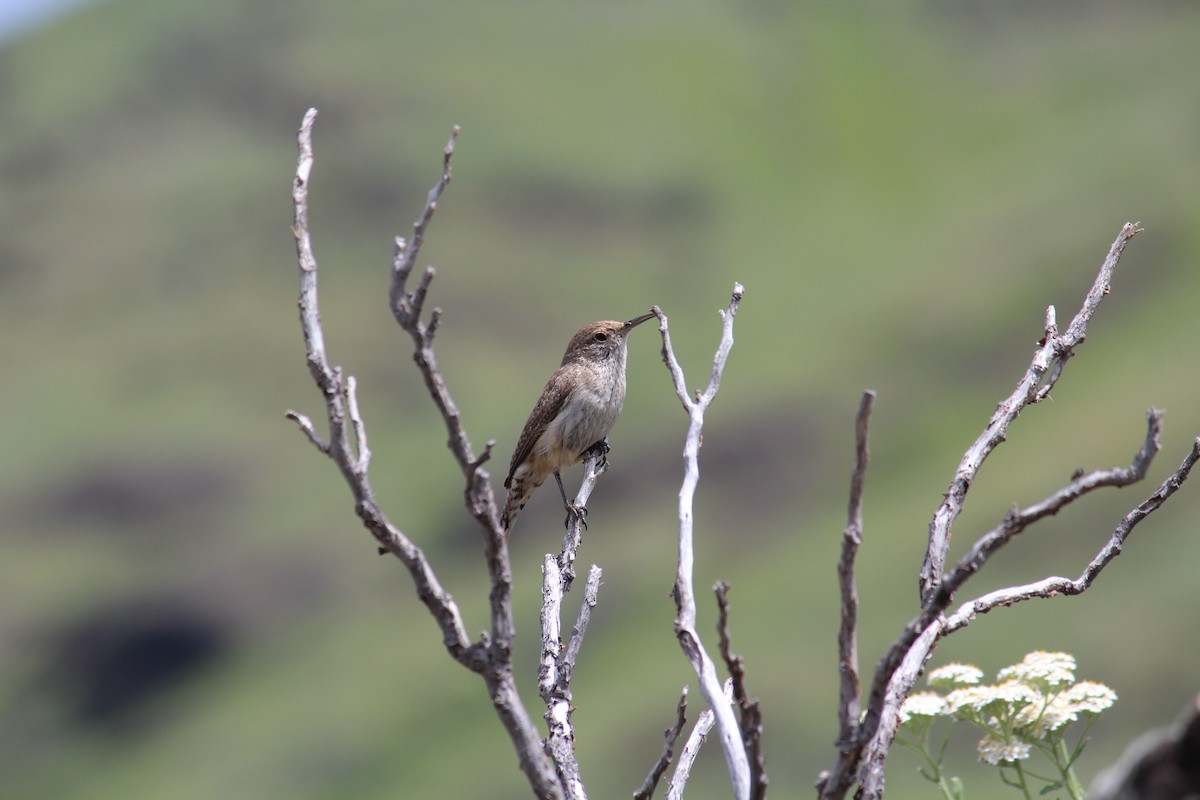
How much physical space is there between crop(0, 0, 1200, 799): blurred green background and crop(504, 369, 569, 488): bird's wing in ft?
197

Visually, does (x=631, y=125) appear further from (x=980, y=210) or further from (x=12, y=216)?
(x=12, y=216)

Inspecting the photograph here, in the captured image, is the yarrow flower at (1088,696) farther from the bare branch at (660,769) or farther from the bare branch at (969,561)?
the bare branch at (660,769)

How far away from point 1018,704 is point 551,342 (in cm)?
13399

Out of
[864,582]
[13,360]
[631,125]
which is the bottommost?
[864,582]

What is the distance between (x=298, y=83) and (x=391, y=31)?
16.3 m

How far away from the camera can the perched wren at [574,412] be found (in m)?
11.5

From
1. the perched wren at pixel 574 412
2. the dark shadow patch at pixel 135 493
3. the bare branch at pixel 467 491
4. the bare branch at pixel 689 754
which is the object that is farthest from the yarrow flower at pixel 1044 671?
the dark shadow patch at pixel 135 493

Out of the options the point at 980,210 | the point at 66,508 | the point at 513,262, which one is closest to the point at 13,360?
the point at 66,508

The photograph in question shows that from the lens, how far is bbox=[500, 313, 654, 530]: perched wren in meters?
11.5

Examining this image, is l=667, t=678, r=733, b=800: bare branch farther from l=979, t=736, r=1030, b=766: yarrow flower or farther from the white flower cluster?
l=979, t=736, r=1030, b=766: yarrow flower

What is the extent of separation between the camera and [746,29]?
180 metres

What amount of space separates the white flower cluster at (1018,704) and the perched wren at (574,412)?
5.34 m

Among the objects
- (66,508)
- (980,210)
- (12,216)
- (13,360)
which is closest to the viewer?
(66,508)

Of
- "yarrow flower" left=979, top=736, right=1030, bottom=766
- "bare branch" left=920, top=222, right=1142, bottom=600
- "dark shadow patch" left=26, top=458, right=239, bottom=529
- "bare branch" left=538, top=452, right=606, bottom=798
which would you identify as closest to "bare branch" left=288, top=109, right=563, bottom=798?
"bare branch" left=538, top=452, right=606, bottom=798
